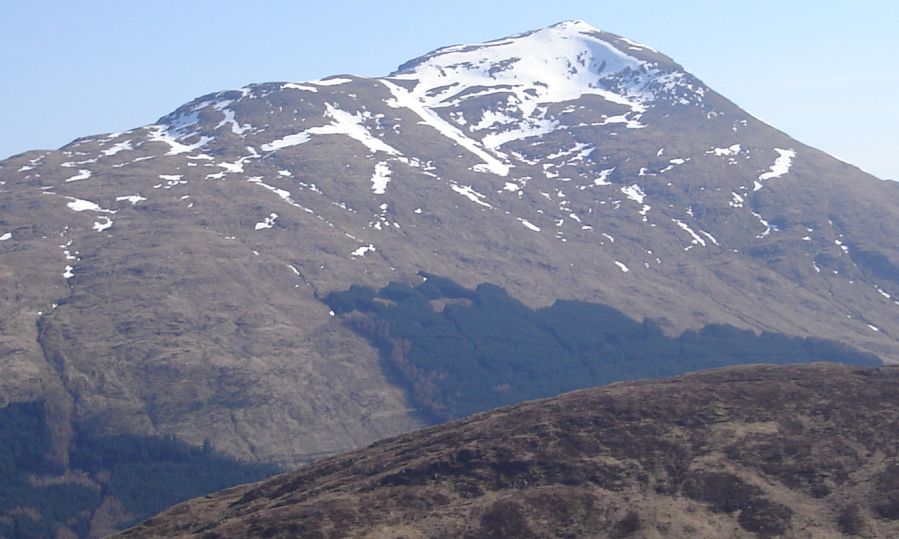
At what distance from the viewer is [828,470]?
12812cm

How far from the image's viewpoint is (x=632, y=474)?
13175 centimetres

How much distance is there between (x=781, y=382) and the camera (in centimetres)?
15238

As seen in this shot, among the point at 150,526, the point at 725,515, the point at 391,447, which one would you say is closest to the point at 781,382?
the point at 725,515

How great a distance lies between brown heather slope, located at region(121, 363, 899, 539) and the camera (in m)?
121

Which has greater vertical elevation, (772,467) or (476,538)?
(772,467)

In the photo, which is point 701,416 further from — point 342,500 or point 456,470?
point 342,500

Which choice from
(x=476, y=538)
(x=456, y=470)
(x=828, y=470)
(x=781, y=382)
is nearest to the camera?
(x=476, y=538)

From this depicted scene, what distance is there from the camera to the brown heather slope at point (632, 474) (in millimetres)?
121312

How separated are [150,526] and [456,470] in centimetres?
3645

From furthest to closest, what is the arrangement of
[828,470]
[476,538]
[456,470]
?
[456,470], [828,470], [476,538]

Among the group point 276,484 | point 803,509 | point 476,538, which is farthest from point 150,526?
point 803,509

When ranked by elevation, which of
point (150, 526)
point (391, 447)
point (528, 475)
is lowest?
point (150, 526)

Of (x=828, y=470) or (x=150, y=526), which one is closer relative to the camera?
(x=828, y=470)

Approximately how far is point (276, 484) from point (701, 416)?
5312 cm
